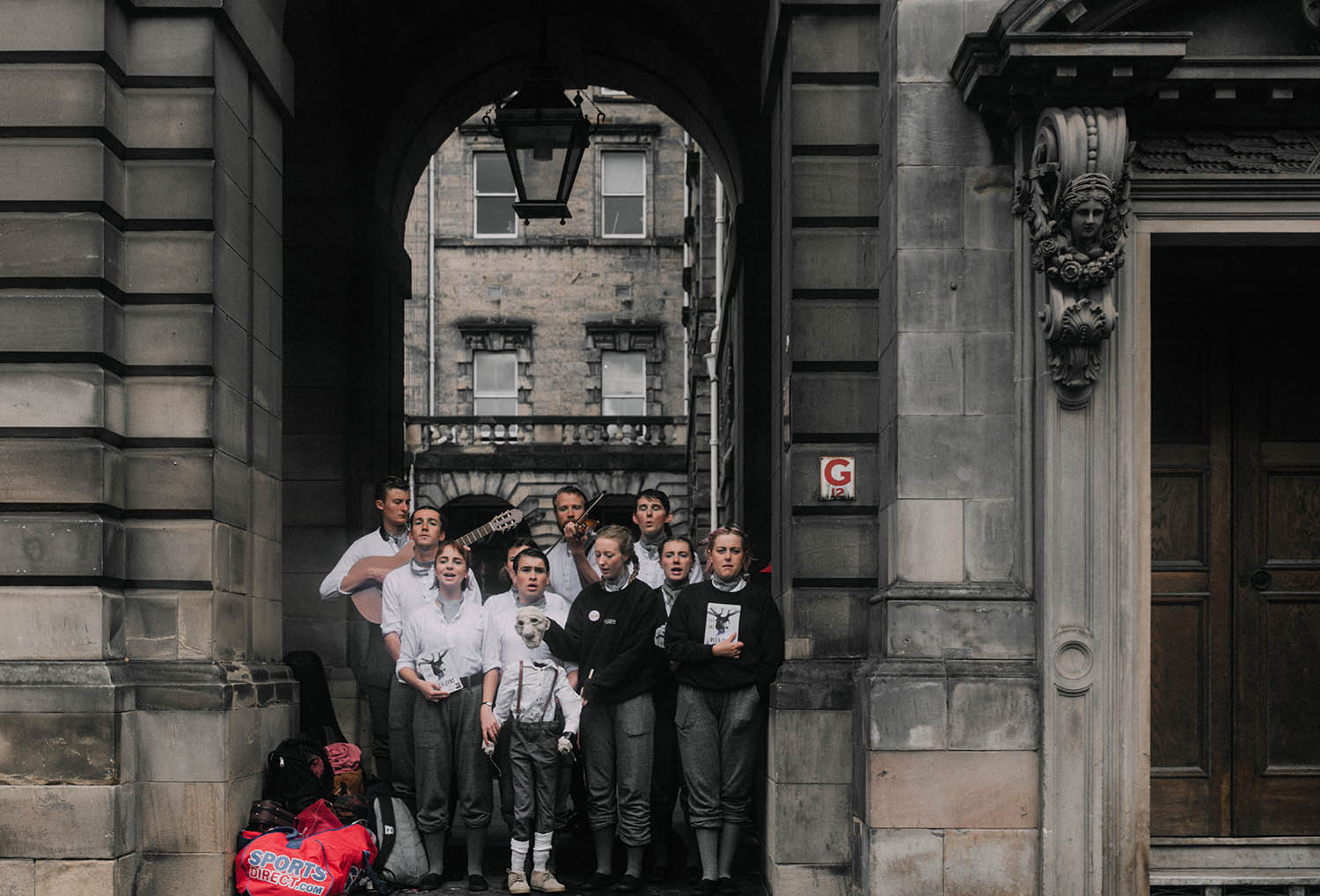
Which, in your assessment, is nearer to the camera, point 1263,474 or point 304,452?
point 1263,474

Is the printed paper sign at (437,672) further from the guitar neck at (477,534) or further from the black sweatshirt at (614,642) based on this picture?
the guitar neck at (477,534)

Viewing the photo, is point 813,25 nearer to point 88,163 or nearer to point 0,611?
point 88,163

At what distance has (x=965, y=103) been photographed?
927cm

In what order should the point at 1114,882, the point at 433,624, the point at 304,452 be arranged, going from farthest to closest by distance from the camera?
the point at 304,452, the point at 433,624, the point at 1114,882

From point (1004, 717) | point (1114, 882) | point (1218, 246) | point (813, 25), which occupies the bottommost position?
point (1114, 882)

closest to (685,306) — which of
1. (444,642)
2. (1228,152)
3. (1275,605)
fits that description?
(444,642)

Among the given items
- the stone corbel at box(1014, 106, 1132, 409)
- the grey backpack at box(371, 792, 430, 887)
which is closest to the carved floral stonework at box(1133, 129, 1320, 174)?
the stone corbel at box(1014, 106, 1132, 409)

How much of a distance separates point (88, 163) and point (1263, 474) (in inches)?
284

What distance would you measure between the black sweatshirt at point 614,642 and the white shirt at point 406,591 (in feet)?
2.83

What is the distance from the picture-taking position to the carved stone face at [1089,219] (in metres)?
8.55

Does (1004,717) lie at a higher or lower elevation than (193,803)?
higher

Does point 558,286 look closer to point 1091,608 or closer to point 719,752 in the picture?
point 719,752

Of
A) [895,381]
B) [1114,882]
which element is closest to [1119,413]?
[895,381]

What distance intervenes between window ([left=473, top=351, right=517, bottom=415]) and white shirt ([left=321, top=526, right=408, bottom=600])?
94.2ft
